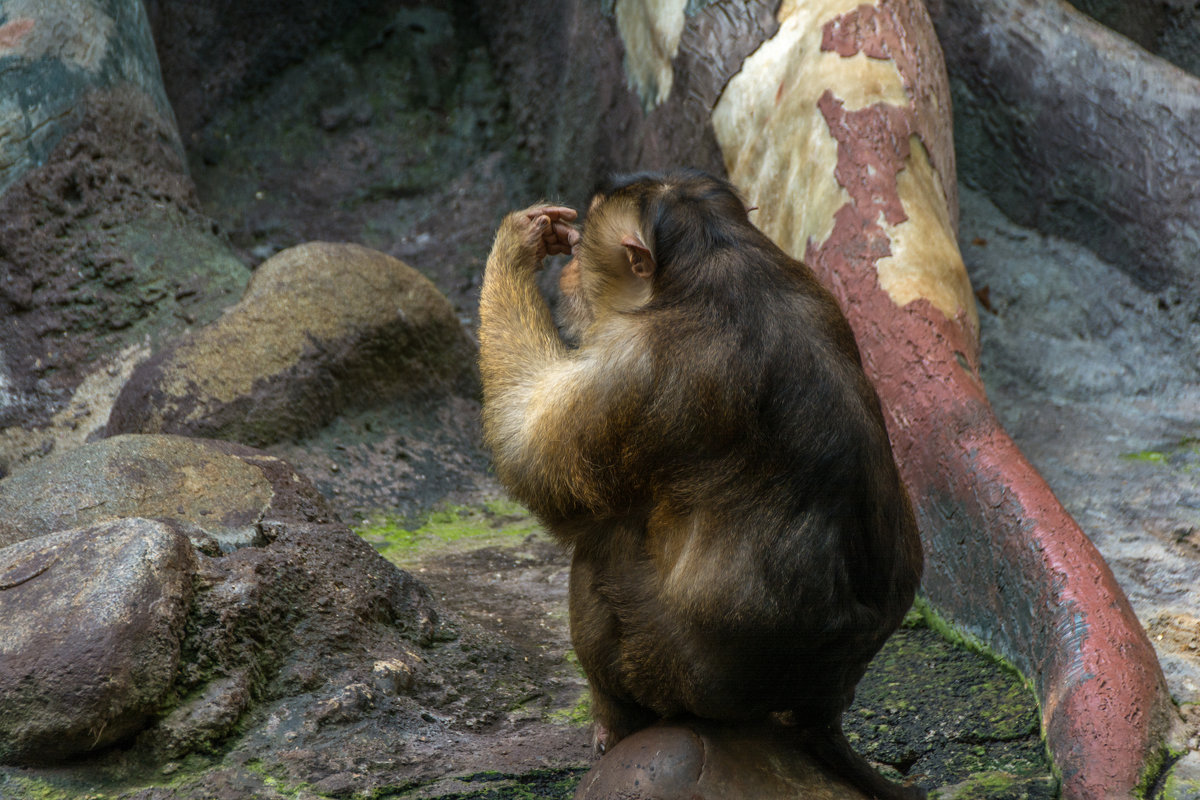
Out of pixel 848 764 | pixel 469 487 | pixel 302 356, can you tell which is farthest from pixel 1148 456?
pixel 302 356

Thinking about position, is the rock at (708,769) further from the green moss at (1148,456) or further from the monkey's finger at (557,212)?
the green moss at (1148,456)

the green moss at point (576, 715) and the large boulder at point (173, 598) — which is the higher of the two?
the large boulder at point (173, 598)

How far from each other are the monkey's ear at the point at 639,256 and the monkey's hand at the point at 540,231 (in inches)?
18.8

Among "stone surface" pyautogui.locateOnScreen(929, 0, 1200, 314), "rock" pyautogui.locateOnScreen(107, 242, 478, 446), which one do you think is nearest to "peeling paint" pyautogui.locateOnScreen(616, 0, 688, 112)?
"stone surface" pyautogui.locateOnScreen(929, 0, 1200, 314)

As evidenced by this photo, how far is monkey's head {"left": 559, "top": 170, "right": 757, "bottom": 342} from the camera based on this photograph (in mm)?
3158

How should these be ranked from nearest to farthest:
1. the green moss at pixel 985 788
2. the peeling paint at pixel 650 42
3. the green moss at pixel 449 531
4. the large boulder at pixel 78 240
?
the green moss at pixel 985 788, the green moss at pixel 449 531, the large boulder at pixel 78 240, the peeling paint at pixel 650 42

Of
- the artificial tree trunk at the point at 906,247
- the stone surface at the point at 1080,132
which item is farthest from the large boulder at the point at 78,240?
the stone surface at the point at 1080,132

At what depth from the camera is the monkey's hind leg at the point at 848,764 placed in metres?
3.25

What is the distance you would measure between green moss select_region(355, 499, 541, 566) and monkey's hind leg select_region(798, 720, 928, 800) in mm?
2321

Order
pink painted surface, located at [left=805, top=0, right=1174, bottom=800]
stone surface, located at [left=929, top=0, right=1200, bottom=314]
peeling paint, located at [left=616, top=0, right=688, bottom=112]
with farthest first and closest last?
peeling paint, located at [left=616, top=0, right=688, bottom=112] < stone surface, located at [left=929, top=0, right=1200, bottom=314] < pink painted surface, located at [left=805, top=0, right=1174, bottom=800]

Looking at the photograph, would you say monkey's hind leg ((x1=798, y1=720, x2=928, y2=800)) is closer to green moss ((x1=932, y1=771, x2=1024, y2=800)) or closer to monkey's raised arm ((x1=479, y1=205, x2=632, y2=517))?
green moss ((x1=932, y1=771, x2=1024, y2=800))

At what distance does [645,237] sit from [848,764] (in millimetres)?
1643

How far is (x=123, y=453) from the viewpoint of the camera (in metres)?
4.14

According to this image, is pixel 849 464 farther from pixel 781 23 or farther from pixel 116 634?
pixel 781 23
